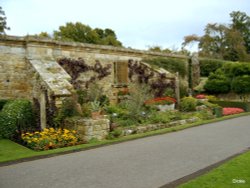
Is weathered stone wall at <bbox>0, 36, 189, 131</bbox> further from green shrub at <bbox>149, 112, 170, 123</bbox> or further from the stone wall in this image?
green shrub at <bbox>149, 112, 170, 123</bbox>

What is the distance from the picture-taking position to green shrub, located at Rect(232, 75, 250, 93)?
54.6 ft

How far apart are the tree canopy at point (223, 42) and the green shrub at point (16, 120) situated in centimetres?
3161

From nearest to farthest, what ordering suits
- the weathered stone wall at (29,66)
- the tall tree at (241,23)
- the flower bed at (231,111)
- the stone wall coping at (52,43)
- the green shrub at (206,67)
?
1. the weathered stone wall at (29,66)
2. the stone wall coping at (52,43)
3. the flower bed at (231,111)
4. the green shrub at (206,67)
5. the tall tree at (241,23)

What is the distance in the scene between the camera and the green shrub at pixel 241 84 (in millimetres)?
16656

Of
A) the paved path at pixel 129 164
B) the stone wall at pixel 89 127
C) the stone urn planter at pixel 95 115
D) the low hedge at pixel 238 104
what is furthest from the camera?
the low hedge at pixel 238 104

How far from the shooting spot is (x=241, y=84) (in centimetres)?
1677

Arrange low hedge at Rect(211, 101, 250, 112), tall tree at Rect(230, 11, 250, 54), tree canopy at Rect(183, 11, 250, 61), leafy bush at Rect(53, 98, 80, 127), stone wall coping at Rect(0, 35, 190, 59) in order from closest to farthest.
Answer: leafy bush at Rect(53, 98, 80, 127)
stone wall coping at Rect(0, 35, 190, 59)
low hedge at Rect(211, 101, 250, 112)
tree canopy at Rect(183, 11, 250, 61)
tall tree at Rect(230, 11, 250, 54)

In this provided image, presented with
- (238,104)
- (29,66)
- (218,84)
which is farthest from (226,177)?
(218,84)

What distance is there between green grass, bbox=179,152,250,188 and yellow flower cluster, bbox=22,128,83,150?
4010 millimetres

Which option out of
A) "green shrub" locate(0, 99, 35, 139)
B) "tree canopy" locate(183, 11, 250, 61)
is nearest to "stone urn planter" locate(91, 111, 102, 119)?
"green shrub" locate(0, 99, 35, 139)

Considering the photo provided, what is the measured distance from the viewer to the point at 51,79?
8.95 metres

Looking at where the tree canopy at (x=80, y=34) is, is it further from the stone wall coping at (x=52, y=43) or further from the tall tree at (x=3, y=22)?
the tall tree at (x=3, y=22)

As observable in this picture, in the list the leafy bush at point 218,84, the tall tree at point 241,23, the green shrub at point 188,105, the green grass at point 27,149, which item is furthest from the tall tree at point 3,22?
the tall tree at point 241,23

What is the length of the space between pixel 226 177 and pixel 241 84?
13879 mm
